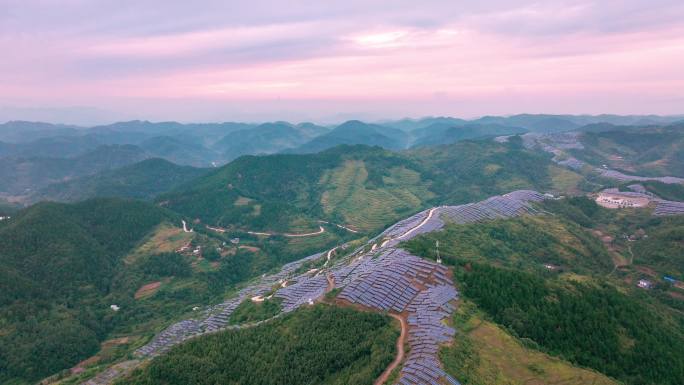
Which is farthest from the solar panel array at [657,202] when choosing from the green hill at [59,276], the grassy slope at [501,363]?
the green hill at [59,276]

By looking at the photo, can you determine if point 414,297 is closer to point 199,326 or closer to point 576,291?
point 576,291

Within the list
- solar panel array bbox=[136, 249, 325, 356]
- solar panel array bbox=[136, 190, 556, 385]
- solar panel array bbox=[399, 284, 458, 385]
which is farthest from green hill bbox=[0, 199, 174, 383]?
solar panel array bbox=[399, 284, 458, 385]

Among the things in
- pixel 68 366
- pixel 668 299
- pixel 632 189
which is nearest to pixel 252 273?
pixel 68 366

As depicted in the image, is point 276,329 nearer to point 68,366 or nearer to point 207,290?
point 68,366

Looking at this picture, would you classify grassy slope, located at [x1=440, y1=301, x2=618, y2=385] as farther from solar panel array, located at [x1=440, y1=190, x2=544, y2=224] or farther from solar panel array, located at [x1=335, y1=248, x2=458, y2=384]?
solar panel array, located at [x1=440, y1=190, x2=544, y2=224]

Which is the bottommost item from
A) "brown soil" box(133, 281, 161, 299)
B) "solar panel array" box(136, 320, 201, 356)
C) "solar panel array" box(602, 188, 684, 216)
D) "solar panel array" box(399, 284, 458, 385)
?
"brown soil" box(133, 281, 161, 299)

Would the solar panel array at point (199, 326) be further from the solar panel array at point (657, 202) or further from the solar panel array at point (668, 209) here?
the solar panel array at point (657, 202)

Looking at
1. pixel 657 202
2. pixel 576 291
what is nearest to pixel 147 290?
pixel 576 291

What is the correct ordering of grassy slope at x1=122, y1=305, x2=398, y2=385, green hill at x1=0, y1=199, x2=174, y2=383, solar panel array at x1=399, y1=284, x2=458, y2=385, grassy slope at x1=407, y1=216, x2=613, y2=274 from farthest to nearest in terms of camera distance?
Answer: grassy slope at x1=407, y1=216, x2=613, y2=274, green hill at x1=0, y1=199, x2=174, y2=383, grassy slope at x1=122, y1=305, x2=398, y2=385, solar panel array at x1=399, y1=284, x2=458, y2=385

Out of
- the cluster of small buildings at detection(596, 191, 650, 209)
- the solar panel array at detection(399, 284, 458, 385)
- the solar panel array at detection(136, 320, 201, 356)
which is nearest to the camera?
the solar panel array at detection(399, 284, 458, 385)
